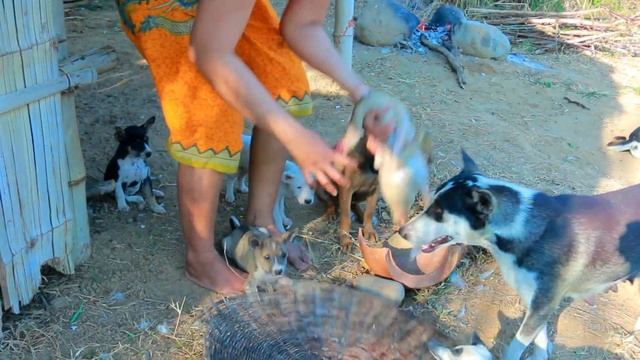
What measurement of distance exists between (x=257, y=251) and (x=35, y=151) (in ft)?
3.55

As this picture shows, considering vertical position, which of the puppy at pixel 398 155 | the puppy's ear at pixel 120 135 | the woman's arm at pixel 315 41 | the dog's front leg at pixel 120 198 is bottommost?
the dog's front leg at pixel 120 198

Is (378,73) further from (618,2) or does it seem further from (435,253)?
(618,2)

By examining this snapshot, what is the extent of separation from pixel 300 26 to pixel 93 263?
154cm

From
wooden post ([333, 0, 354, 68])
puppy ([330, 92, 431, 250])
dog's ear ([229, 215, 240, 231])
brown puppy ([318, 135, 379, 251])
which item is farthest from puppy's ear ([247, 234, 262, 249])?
wooden post ([333, 0, 354, 68])

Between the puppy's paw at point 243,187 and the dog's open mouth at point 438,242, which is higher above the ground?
the dog's open mouth at point 438,242

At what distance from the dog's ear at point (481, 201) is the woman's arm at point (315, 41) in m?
0.61

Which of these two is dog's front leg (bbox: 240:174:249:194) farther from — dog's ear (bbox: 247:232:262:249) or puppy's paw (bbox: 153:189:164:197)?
dog's ear (bbox: 247:232:262:249)

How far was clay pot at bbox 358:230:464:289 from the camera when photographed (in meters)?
3.24

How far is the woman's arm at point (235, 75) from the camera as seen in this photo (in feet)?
7.00

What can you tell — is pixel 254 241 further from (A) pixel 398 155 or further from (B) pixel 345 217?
(A) pixel 398 155

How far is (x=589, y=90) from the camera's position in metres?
6.43

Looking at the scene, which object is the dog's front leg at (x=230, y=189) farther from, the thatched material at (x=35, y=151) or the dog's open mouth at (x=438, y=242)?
the dog's open mouth at (x=438, y=242)

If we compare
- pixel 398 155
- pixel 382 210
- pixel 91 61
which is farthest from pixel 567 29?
pixel 91 61

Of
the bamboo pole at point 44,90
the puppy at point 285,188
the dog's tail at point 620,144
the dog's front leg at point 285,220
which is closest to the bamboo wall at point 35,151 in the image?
the bamboo pole at point 44,90
